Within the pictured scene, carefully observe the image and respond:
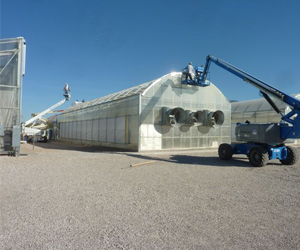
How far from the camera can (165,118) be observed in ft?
71.2

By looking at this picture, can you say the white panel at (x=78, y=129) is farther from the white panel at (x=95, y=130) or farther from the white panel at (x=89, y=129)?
the white panel at (x=95, y=130)

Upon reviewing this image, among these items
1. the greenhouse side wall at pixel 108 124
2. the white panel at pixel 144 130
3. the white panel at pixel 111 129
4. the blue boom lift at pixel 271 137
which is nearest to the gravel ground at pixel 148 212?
the blue boom lift at pixel 271 137

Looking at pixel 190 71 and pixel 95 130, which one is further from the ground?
pixel 190 71

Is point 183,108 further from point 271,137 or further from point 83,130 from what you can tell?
point 83,130

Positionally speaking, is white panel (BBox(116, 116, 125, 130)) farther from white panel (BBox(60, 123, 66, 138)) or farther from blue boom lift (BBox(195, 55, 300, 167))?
white panel (BBox(60, 123, 66, 138))

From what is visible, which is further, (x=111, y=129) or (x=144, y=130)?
(x=111, y=129)

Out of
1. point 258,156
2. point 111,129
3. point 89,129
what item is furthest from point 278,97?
point 89,129

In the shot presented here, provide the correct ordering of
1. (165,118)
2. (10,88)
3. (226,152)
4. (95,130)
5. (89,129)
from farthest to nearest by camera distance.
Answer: (89,129) → (95,130) → (165,118) → (10,88) → (226,152)

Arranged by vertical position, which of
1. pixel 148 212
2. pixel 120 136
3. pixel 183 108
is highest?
pixel 183 108

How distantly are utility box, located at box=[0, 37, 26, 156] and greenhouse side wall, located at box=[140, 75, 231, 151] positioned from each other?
939cm

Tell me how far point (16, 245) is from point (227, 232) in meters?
3.72

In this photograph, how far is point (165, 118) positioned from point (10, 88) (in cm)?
1218

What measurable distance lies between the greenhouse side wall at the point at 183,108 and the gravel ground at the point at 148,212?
11.4m

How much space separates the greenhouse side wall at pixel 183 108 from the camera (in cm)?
2112
